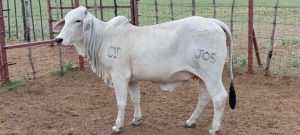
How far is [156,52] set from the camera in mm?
4961

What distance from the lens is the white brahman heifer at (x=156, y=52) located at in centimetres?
482

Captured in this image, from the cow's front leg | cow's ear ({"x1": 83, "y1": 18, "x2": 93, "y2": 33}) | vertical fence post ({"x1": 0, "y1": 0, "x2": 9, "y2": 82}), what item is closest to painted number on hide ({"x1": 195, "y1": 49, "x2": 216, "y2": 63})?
the cow's front leg

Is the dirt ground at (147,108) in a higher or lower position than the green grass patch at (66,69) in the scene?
lower

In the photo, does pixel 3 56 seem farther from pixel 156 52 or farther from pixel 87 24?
pixel 156 52

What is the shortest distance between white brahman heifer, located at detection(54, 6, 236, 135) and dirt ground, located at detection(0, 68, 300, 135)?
0.38 m

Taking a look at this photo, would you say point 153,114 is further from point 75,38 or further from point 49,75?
point 49,75

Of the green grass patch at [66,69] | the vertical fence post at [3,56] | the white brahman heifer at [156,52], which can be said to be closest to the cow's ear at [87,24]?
the white brahman heifer at [156,52]

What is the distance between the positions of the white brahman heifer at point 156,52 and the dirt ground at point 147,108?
384mm

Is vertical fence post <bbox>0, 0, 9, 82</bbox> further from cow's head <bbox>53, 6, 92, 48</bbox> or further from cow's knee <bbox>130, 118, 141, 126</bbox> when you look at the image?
cow's knee <bbox>130, 118, 141, 126</bbox>

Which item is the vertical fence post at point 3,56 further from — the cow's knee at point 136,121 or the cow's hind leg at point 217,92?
the cow's hind leg at point 217,92

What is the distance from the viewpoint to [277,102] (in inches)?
253

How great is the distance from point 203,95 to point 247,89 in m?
2.22

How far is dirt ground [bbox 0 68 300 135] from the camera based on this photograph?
5.50 meters

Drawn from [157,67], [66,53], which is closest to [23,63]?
[66,53]
